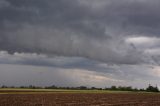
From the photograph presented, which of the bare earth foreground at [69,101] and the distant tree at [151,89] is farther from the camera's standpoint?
the distant tree at [151,89]

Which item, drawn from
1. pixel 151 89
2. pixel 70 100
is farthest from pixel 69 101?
pixel 151 89

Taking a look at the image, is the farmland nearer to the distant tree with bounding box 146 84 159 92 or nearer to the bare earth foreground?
the bare earth foreground

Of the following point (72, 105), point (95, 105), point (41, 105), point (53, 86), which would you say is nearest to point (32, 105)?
point (41, 105)

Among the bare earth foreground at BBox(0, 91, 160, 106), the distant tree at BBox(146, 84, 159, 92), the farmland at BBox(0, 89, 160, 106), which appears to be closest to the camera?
the bare earth foreground at BBox(0, 91, 160, 106)

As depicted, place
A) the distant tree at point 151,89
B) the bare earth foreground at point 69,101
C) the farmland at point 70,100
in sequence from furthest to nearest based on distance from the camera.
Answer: the distant tree at point 151,89 → the farmland at point 70,100 → the bare earth foreground at point 69,101

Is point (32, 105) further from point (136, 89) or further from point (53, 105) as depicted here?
point (136, 89)

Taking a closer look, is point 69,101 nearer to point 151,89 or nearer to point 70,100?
point 70,100

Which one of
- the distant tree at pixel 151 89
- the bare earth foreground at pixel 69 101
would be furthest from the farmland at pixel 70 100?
the distant tree at pixel 151 89

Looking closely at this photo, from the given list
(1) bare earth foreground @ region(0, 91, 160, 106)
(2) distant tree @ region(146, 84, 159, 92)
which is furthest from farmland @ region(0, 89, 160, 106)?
(2) distant tree @ region(146, 84, 159, 92)

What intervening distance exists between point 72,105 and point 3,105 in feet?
29.6

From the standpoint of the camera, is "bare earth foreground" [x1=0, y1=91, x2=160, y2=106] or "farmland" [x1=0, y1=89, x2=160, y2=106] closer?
"bare earth foreground" [x1=0, y1=91, x2=160, y2=106]

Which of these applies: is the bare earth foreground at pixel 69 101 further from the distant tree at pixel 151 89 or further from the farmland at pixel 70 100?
the distant tree at pixel 151 89

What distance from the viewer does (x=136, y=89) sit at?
601 ft

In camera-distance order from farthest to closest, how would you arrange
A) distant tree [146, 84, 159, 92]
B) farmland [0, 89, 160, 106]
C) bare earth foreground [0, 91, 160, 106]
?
distant tree [146, 84, 159, 92], farmland [0, 89, 160, 106], bare earth foreground [0, 91, 160, 106]
